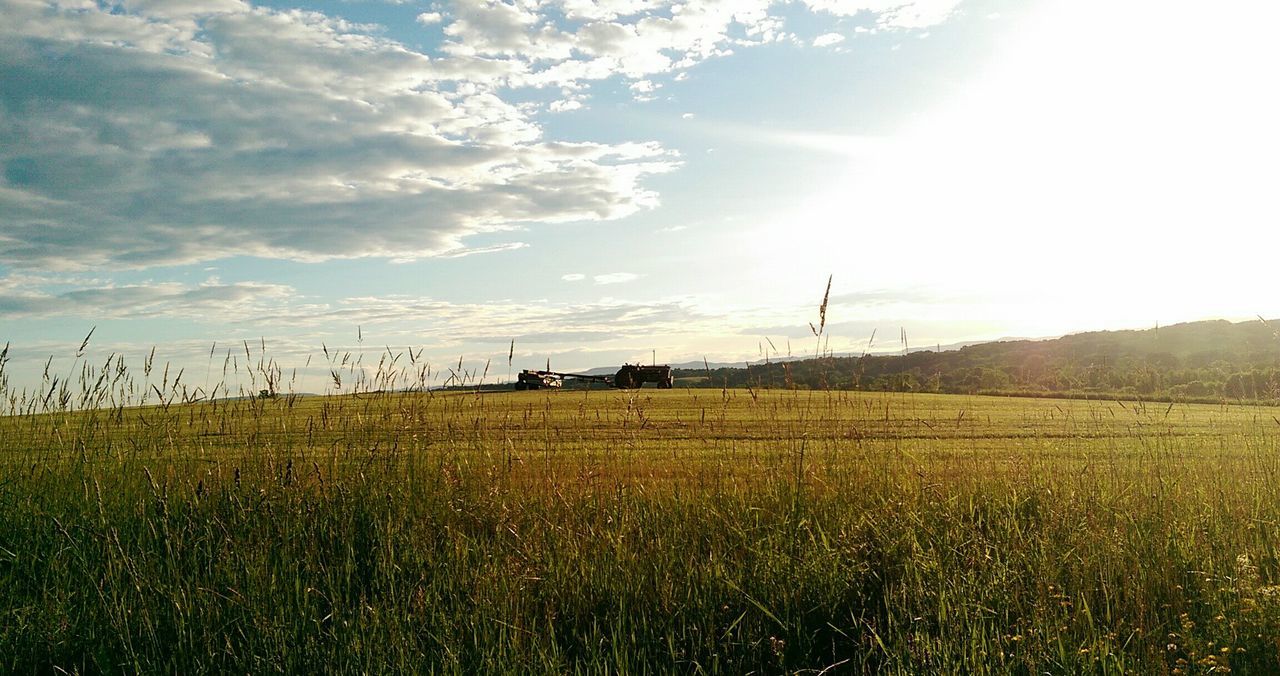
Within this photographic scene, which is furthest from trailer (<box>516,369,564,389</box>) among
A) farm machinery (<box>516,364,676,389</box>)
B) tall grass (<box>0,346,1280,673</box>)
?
tall grass (<box>0,346,1280,673</box>)

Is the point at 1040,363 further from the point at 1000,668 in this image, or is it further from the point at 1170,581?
the point at 1000,668

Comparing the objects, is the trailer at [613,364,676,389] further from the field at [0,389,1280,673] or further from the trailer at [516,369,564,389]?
the field at [0,389,1280,673]

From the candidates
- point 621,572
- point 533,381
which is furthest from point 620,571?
point 533,381

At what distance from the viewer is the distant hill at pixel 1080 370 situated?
25.3ft

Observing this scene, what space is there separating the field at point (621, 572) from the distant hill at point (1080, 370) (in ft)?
3.90

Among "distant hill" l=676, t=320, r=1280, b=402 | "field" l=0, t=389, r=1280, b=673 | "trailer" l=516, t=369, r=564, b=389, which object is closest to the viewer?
"field" l=0, t=389, r=1280, b=673

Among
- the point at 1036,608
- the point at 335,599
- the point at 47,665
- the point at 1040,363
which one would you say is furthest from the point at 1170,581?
the point at 1040,363

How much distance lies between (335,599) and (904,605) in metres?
2.84

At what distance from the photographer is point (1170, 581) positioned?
4.54 metres

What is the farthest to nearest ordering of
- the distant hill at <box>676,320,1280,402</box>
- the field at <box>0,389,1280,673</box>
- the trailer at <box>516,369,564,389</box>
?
the trailer at <box>516,369,564,389</box>, the distant hill at <box>676,320,1280,402</box>, the field at <box>0,389,1280,673</box>

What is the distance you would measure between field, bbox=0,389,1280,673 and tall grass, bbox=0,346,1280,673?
21 mm

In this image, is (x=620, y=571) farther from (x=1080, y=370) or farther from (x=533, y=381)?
(x=533, y=381)

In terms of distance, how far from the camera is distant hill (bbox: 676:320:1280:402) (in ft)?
25.3

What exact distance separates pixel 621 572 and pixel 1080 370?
324 inches
